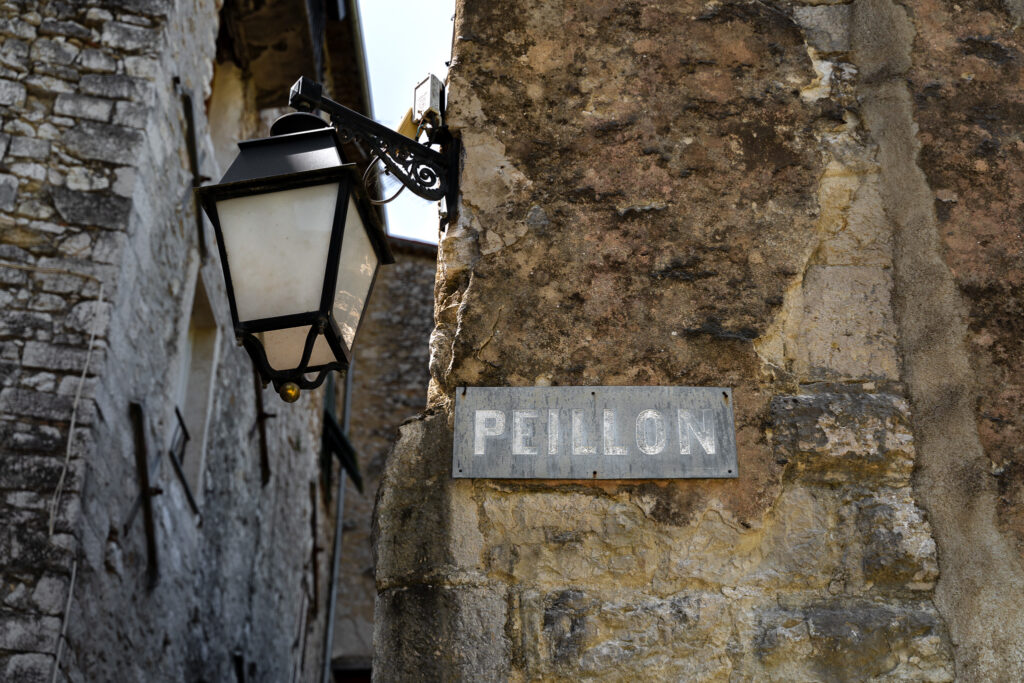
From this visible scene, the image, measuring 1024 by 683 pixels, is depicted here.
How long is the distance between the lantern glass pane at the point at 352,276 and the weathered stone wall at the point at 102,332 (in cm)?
240

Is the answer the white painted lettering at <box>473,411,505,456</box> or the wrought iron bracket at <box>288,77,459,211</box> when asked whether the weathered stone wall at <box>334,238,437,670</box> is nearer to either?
the wrought iron bracket at <box>288,77,459,211</box>

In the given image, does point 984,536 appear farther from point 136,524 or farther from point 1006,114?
point 136,524

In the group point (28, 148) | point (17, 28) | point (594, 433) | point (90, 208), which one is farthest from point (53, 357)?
point (594, 433)

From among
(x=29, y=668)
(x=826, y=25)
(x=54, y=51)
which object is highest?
(x=54, y=51)

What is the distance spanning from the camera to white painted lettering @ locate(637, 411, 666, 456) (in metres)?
2.11

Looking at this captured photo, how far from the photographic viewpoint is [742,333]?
222cm

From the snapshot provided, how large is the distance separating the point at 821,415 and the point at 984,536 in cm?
36

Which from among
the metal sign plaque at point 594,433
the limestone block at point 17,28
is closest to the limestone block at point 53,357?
the limestone block at point 17,28

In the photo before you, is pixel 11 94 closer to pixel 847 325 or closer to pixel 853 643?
pixel 847 325

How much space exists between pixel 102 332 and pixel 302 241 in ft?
8.66

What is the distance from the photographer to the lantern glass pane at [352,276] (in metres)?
2.30

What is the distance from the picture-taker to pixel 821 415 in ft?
7.02

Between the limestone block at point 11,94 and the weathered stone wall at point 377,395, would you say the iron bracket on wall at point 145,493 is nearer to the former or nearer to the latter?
the limestone block at point 11,94

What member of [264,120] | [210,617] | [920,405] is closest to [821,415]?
[920,405]
